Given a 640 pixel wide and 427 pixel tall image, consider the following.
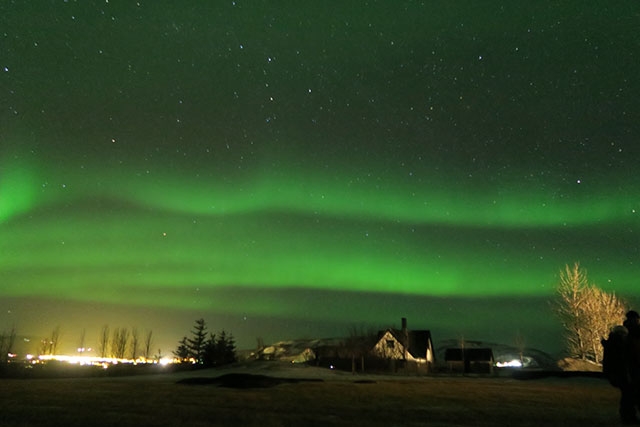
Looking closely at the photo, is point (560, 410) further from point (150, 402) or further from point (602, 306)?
point (602, 306)

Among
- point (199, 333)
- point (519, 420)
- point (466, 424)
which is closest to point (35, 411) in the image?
point (466, 424)

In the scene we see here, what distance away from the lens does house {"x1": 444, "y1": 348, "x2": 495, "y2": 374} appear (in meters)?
81.4

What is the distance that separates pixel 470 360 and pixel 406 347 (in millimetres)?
16562

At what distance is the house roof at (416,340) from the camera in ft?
258

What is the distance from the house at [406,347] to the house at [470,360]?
4105 millimetres

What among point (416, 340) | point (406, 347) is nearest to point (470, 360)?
point (416, 340)

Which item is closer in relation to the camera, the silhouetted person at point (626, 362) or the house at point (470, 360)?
the silhouetted person at point (626, 362)

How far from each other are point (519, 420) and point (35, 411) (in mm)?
10923

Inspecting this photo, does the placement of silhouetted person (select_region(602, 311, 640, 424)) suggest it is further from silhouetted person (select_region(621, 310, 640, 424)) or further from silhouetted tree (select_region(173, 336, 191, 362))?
silhouetted tree (select_region(173, 336, 191, 362))

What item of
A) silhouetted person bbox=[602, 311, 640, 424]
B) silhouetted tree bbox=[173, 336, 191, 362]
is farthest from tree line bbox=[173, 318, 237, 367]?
silhouetted person bbox=[602, 311, 640, 424]

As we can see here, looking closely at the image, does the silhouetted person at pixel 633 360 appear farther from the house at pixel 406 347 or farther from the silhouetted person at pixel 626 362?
the house at pixel 406 347

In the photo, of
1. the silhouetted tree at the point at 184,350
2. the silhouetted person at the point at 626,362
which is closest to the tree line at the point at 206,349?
the silhouetted tree at the point at 184,350

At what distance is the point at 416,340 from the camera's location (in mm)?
83875

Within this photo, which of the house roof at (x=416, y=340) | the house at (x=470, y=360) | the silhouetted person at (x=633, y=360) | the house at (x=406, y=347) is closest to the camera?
the silhouetted person at (x=633, y=360)
